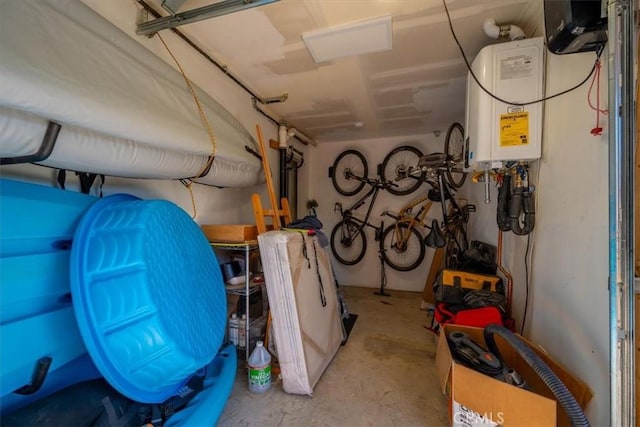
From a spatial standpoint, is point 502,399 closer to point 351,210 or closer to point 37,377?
point 37,377

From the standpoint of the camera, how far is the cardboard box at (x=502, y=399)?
96 cm

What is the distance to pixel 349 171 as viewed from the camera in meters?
4.10

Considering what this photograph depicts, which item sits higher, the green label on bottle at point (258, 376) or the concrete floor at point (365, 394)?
the green label on bottle at point (258, 376)

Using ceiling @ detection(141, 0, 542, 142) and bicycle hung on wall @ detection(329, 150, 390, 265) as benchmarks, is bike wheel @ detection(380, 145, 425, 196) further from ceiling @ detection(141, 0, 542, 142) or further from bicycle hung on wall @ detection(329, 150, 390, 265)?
ceiling @ detection(141, 0, 542, 142)

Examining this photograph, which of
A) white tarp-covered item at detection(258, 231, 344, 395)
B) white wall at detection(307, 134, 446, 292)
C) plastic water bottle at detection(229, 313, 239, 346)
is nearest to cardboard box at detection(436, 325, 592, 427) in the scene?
white tarp-covered item at detection(258, 231, 344, 395)

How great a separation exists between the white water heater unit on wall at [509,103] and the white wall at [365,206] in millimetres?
2303

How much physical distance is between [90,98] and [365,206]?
3.59m

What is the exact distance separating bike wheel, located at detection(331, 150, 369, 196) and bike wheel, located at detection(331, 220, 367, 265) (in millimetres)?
557

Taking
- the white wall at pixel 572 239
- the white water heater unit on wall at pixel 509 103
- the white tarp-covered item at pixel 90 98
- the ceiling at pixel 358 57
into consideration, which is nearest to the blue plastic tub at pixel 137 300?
the white tarp-covered item at pixel 90 98

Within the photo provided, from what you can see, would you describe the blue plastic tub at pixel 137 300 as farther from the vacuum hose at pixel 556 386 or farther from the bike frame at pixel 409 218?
the bike frame at pixel 409 218

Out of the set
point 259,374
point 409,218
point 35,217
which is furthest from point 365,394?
point 409,218

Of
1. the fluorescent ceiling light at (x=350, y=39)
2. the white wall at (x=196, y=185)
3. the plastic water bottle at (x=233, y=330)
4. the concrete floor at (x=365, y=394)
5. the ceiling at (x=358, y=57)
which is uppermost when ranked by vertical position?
the ceiling at (x=358, y=57)

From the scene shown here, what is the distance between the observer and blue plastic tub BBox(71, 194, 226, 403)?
2.88 ft

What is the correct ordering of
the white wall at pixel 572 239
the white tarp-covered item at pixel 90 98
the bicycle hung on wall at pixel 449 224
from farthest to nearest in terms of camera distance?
the bicycle hung on wall at pixel 449 224
the white wall at pixel 572 239
the white tarp-covered item at pixel 90 98
